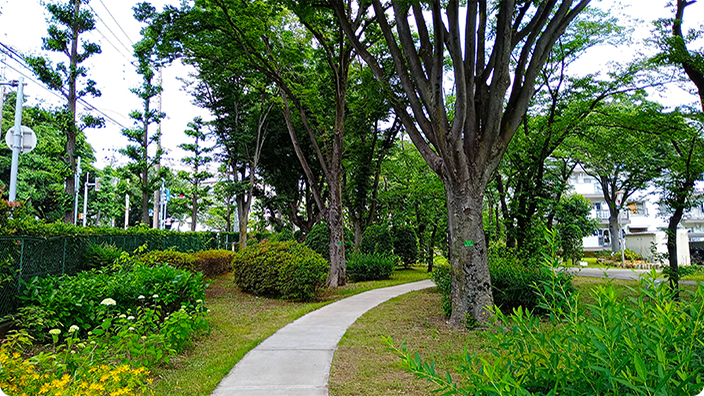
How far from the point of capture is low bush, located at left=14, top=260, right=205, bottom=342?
586 cm

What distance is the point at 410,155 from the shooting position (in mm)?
22688

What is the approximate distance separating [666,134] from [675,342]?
10308mm

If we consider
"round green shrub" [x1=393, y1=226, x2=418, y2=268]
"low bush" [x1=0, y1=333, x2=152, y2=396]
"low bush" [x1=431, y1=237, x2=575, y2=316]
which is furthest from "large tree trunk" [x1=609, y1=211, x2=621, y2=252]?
"low bush" [x1=0, y1=333, x2=152, y2=396]

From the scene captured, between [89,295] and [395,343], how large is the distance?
4.81 m

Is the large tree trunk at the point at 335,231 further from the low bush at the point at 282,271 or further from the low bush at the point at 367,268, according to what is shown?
the low bush at the point at 367,268

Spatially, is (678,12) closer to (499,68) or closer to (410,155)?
(499,68)

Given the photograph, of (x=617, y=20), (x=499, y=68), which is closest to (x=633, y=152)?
(x=617, y=20)

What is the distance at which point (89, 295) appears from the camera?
20.3 feet

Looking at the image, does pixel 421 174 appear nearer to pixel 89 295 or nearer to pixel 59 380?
pixel 89 295

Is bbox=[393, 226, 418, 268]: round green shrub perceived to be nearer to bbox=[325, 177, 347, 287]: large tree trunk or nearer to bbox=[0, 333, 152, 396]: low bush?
bbox=[325, 177, 347, 287]: large tree trunk

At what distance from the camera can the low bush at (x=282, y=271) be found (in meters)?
10.8

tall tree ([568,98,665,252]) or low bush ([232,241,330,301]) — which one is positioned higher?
tall tree ([568,98,665,252])

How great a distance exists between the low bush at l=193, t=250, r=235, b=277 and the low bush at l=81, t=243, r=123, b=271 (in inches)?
171

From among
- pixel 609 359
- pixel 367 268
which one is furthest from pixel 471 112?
pixel 367 268
